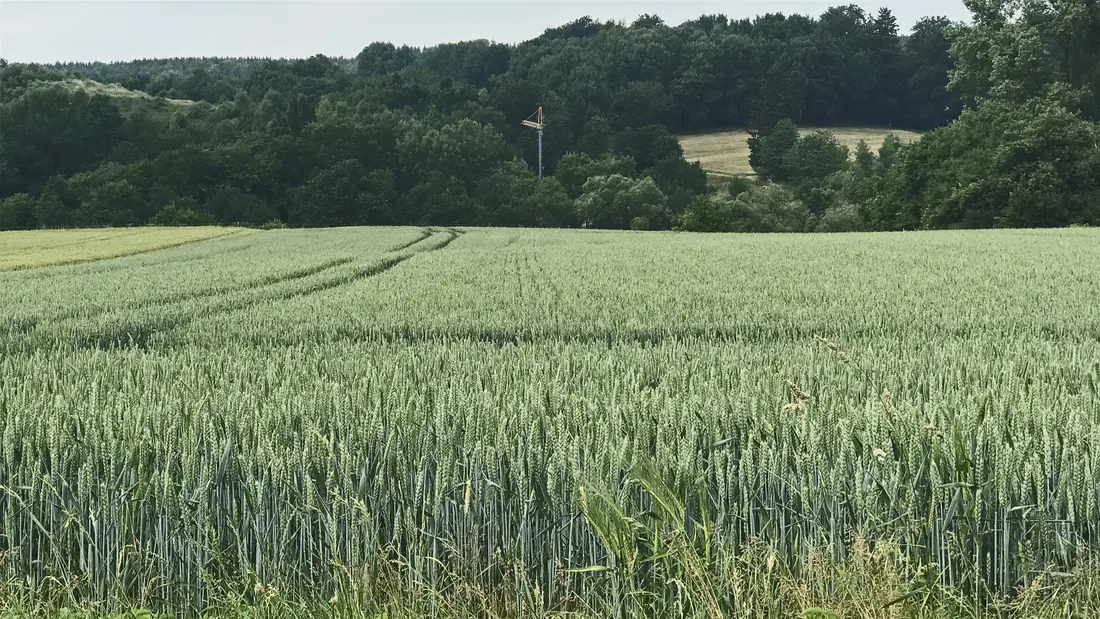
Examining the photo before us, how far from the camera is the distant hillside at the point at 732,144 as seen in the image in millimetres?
106250

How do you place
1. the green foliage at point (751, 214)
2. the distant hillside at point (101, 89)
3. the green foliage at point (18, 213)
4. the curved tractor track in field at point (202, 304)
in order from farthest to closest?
the distant hillside at point (101, 89)
the green foliage at point (751, 214)
the green foliage at point (18, 213)
the curved tractor track in field at point (202, 304)

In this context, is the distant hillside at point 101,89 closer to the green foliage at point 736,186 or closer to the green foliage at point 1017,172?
the green foliage at point 736,186

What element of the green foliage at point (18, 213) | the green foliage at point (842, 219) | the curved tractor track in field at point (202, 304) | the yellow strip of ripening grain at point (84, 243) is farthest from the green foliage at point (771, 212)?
the curved tractor track in field at point (202, 304)

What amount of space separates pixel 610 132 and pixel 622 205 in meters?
31.1

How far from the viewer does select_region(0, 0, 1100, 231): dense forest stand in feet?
168

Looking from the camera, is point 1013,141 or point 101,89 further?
point 101,89

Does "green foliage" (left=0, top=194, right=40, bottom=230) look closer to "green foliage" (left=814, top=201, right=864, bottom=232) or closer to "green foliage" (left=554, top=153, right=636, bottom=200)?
"green foliage" (left=554, top=153, right=636, bottom=200)

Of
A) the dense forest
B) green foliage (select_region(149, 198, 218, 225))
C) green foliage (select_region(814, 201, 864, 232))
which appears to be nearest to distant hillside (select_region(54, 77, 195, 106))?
the dense forest

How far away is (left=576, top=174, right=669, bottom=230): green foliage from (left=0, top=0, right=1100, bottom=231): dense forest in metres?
0.19

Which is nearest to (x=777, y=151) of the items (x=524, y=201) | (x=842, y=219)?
(x=524, y=201)

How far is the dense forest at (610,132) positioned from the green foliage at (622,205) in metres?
0.19

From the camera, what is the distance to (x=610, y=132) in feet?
350

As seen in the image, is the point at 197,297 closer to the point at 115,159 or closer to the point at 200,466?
the point at 200,466

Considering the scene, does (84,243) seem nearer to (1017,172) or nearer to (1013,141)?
(1013,141)
